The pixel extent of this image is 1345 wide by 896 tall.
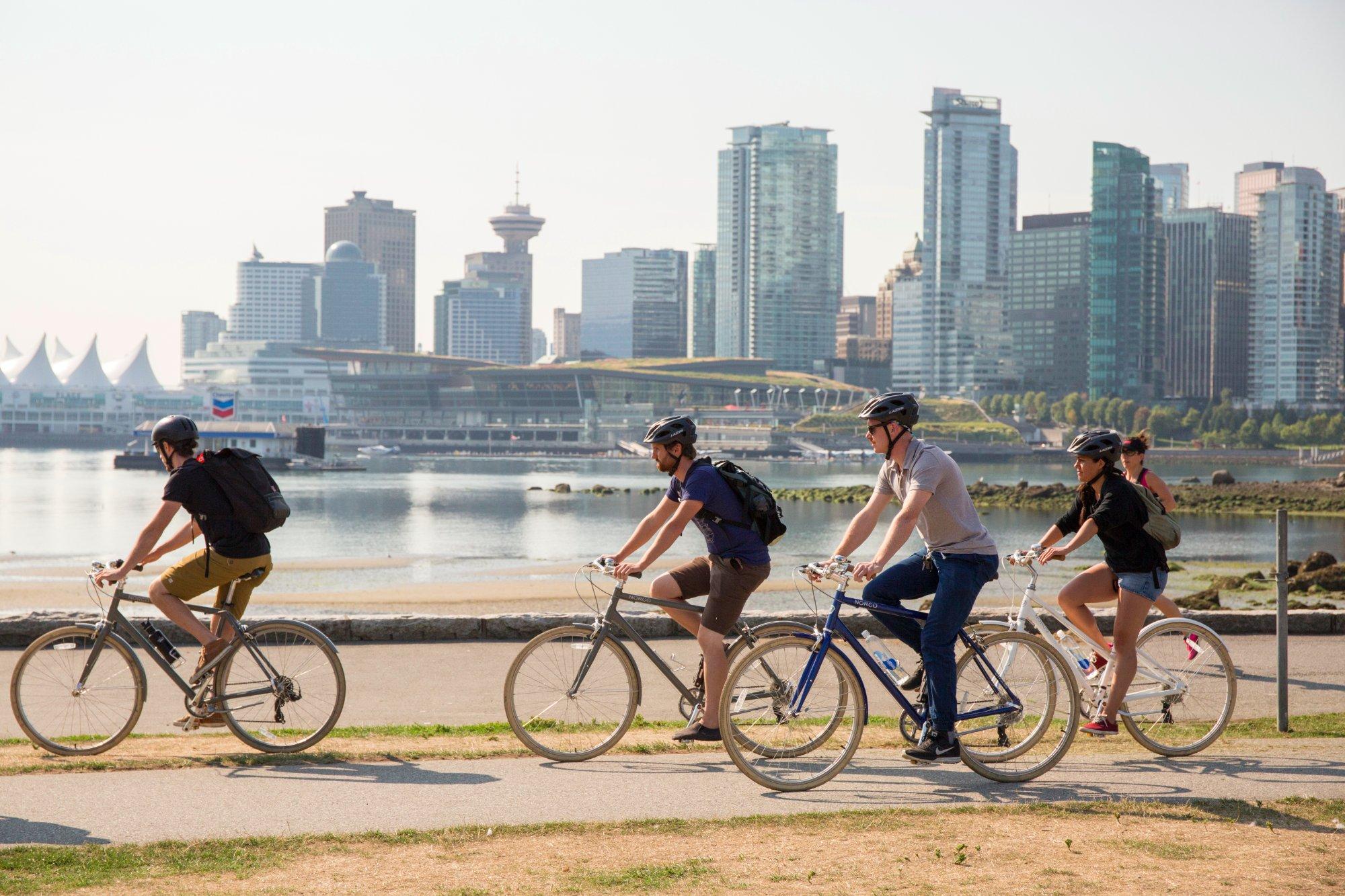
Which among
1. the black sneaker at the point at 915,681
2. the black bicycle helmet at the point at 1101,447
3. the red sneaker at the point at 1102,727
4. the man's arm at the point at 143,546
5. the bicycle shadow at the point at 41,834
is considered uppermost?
the black bicycle helmet at the point at 1101,447

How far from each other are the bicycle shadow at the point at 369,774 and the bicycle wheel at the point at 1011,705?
2216 mm

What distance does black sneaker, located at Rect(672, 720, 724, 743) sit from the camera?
6.86 metres

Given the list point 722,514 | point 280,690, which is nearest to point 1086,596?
point 722,514

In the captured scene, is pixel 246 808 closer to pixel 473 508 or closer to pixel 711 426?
pixel 473 508

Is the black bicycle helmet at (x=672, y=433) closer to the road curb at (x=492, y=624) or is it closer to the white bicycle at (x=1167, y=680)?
the white bicycle at (x=1167, y=680)

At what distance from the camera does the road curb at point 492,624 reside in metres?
10.1

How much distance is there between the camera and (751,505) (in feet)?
22.1

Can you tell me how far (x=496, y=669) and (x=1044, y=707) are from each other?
427cm

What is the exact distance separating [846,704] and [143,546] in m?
3.63

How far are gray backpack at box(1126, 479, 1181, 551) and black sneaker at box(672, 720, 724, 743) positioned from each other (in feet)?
8.19

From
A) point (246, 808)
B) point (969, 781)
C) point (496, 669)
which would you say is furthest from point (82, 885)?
point (496, 669)

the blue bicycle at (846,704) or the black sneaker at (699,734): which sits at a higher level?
the blue bicycle at (846,704)

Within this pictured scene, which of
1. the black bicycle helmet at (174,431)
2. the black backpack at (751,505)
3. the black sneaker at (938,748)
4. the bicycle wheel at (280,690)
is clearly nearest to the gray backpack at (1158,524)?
the black sneaker at (938,748)

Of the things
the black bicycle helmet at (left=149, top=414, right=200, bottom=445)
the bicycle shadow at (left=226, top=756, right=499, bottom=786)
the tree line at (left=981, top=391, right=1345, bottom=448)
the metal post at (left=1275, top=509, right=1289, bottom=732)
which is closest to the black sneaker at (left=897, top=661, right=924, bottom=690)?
the bicycle shadow at (left=226, top=756, right=499, bottom=786)
